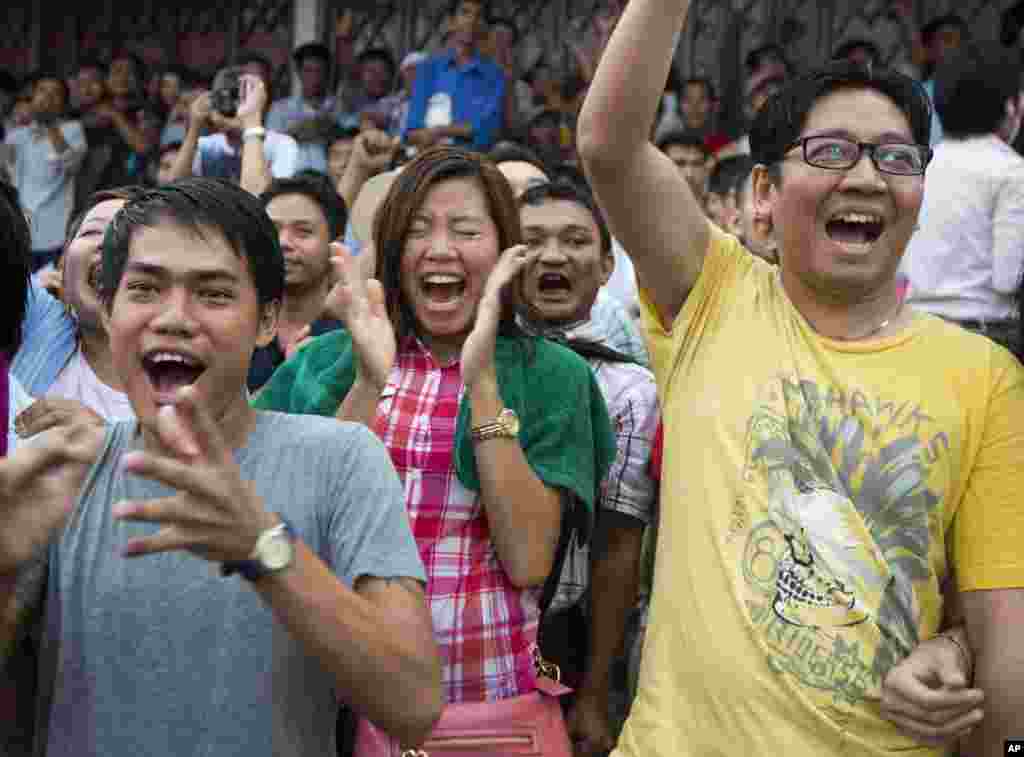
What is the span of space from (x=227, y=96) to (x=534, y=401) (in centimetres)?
318

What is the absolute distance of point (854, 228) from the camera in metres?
2.76

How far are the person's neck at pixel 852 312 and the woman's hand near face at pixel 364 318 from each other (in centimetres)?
86

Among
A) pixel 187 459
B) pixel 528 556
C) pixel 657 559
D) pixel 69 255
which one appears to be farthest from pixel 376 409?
pixel 187 459

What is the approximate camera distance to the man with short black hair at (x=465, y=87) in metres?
8.59

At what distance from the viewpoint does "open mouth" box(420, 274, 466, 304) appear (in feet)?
11.0

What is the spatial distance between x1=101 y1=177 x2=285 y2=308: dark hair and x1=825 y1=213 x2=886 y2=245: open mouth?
100cm

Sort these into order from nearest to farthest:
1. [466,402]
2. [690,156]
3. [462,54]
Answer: [466,402], [690,156], [462,54]

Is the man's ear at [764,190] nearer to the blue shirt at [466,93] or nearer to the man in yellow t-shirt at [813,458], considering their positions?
the man in yellow t-shirt at [813,458]

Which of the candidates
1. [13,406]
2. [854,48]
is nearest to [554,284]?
[13,406]

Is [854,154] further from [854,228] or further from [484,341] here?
[484,341]

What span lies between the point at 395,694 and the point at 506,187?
1.66 metres

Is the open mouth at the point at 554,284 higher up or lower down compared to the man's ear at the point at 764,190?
lower down

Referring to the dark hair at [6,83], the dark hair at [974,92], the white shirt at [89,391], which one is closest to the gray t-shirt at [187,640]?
the white shirt at [89,391]

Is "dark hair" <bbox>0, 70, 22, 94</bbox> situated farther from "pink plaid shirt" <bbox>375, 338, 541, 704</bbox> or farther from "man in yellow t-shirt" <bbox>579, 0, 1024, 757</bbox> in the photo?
"man in yellow t-shirt" <bbox>579, 0, 1024, 757</bbox>
